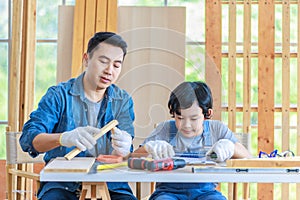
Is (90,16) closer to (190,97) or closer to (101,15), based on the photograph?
(101,15)

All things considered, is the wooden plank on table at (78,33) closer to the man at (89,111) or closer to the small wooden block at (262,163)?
the man at (89,111)

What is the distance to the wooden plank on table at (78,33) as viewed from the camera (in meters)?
4.97

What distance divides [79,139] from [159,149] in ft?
1.00

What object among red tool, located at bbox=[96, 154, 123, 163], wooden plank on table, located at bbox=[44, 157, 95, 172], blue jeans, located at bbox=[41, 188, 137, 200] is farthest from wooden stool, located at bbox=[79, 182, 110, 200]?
blue jeans, located at bbox=[41, 188, 137, 200]

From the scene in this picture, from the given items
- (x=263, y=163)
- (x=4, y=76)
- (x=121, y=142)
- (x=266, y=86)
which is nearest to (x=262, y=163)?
(x=263, y=163)

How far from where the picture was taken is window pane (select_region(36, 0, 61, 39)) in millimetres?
5398

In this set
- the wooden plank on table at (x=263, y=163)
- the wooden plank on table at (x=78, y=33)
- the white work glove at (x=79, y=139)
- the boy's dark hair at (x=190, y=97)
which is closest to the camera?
the wooden plank on table at (x=263, y=163)

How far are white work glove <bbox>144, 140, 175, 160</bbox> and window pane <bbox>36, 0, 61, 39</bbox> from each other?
3162 millimetres

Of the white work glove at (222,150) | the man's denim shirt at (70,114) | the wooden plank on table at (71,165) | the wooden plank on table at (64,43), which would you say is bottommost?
the wooden plank on table at (71,165)

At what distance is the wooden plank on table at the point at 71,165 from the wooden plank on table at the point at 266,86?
289cm

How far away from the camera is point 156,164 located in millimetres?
2195

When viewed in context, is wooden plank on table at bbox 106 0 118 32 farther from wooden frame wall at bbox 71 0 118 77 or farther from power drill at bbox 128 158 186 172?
power drill at bbox 128 158 186 172

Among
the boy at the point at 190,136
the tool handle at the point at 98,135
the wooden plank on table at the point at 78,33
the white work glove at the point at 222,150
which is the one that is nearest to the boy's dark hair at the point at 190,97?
the boy at the point at 190,136

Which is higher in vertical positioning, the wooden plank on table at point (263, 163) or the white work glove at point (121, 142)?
the white work glove at point (121, 142)
